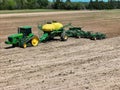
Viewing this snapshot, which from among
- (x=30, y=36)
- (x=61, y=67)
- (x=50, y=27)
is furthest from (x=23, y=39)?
(x=61, y=67)

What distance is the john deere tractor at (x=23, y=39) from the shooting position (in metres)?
14.6

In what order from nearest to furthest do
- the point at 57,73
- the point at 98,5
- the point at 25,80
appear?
the point at 25,80, the point at 57,73, the point at 98,5

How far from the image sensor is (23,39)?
14875 millimetres

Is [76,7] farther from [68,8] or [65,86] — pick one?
[65,86]

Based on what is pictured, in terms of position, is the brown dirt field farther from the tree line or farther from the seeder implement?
the tree line

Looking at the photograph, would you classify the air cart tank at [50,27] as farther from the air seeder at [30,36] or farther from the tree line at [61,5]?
the tree line at [61,5]

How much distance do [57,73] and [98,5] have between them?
7230cm

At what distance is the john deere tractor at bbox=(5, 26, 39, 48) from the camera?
1458 centimetres

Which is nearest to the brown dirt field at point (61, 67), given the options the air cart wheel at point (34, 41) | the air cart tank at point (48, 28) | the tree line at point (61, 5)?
the air cart wheel at point (34, 41)

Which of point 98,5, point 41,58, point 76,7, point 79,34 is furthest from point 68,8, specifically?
point 41,58

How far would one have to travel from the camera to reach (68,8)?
83.3 metres

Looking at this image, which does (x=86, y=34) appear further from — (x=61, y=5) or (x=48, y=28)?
(x=61, y=5)

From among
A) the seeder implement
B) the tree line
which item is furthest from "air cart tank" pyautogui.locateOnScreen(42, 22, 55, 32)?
the tree line

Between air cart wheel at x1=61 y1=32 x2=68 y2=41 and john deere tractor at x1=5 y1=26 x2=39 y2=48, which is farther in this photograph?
air cart wheel at x1=61 y1=32 x2=68 y2=41
